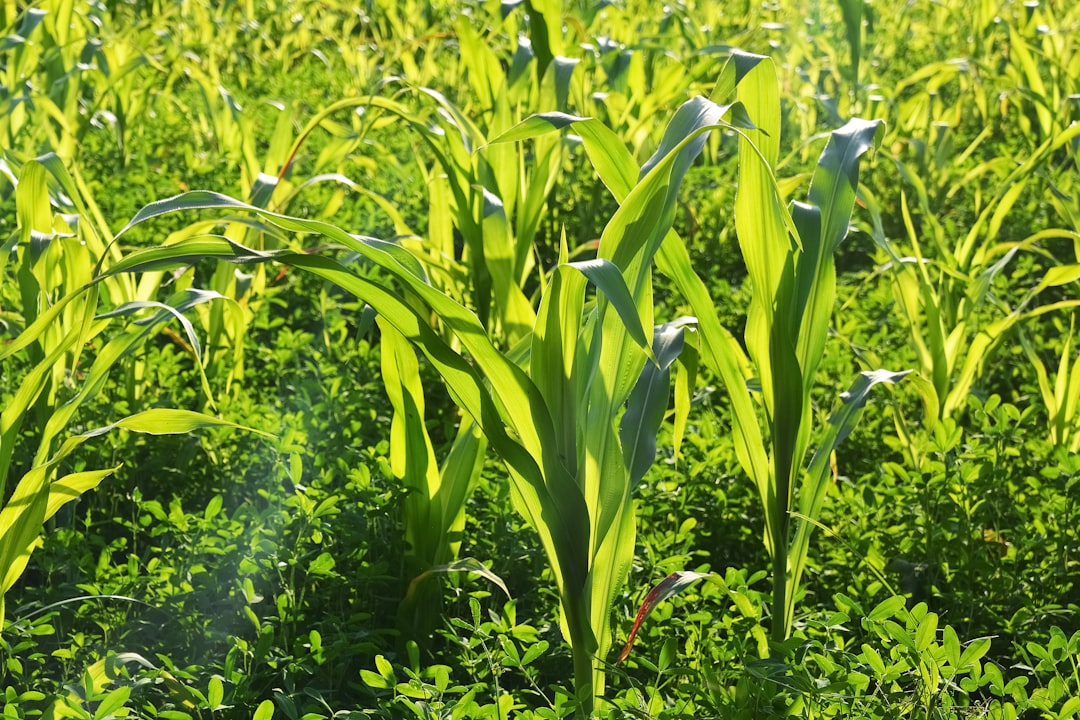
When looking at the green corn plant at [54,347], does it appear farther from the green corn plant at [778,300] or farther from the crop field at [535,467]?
the green corn plant at [778,300]

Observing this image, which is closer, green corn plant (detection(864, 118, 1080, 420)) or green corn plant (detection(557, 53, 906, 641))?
green corn plant (detection(557, 53, 906, 641))

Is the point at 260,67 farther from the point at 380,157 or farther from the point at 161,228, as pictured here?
the point at 161,228

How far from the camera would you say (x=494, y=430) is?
1.26 m

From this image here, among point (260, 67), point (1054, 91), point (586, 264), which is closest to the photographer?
point (586, 264)

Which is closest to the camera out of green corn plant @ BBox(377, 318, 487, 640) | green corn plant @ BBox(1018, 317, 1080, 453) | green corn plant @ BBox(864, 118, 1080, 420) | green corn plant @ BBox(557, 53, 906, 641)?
green corn plant @ BBox(557, 53, 906, 641)

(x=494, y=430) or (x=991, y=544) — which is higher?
(x=494, y=430)

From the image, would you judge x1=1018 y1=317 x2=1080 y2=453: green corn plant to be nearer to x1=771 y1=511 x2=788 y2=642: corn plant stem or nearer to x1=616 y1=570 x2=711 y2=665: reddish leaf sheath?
x1=771 y1=511 x2=788 y2=642: corn plant stem

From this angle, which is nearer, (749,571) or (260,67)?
(749,571)

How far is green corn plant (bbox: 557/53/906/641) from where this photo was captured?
1377 millimetres

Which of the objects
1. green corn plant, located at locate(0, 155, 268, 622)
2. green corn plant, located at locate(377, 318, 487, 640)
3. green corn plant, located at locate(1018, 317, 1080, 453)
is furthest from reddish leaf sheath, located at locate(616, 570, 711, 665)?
green corn plant, located at locate(1018, 317, 1080, 453)

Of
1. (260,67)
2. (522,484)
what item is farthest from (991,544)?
(260,67)

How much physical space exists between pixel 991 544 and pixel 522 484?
89cm

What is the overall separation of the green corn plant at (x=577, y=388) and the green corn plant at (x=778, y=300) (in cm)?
11

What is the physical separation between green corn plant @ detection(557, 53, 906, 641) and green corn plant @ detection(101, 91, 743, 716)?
0.11m
